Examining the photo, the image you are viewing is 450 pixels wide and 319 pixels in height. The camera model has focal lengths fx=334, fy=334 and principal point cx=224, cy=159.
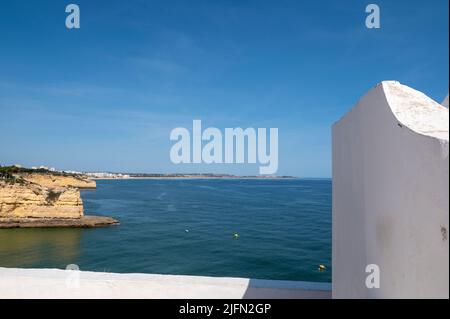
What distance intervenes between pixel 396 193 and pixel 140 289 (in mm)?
3676

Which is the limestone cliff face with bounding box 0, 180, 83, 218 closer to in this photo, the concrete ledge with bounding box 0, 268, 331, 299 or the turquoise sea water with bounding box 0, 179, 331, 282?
the turquoise sea water with bounding box 0, 179, 331, 282

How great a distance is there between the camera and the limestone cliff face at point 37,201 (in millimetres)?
31797

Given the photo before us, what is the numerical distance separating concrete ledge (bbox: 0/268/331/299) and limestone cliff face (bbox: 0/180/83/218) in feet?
104

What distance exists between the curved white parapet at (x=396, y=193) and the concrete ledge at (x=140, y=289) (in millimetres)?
1006

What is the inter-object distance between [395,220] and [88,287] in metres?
4.07

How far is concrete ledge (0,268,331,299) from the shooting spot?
4.58 metres

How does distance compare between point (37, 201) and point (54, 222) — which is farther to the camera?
point (54, 222)

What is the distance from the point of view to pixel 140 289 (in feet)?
15.3

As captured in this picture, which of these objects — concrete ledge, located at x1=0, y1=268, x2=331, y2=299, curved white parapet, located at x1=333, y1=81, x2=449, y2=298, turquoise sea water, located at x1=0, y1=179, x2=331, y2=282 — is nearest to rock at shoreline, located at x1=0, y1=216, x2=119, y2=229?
turquoise sea water, located at x1=0, y1=179, x2=331, y2=282

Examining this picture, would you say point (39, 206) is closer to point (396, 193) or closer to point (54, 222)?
point (54, 222)

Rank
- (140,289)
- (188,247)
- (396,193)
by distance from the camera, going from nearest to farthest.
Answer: (396,193) → (140,289) → (188,247)

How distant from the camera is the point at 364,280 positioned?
118 inches

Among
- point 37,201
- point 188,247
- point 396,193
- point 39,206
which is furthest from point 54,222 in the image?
point 396,193

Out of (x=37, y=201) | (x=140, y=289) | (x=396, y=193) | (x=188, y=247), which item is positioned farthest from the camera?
(x=37, y=201)
